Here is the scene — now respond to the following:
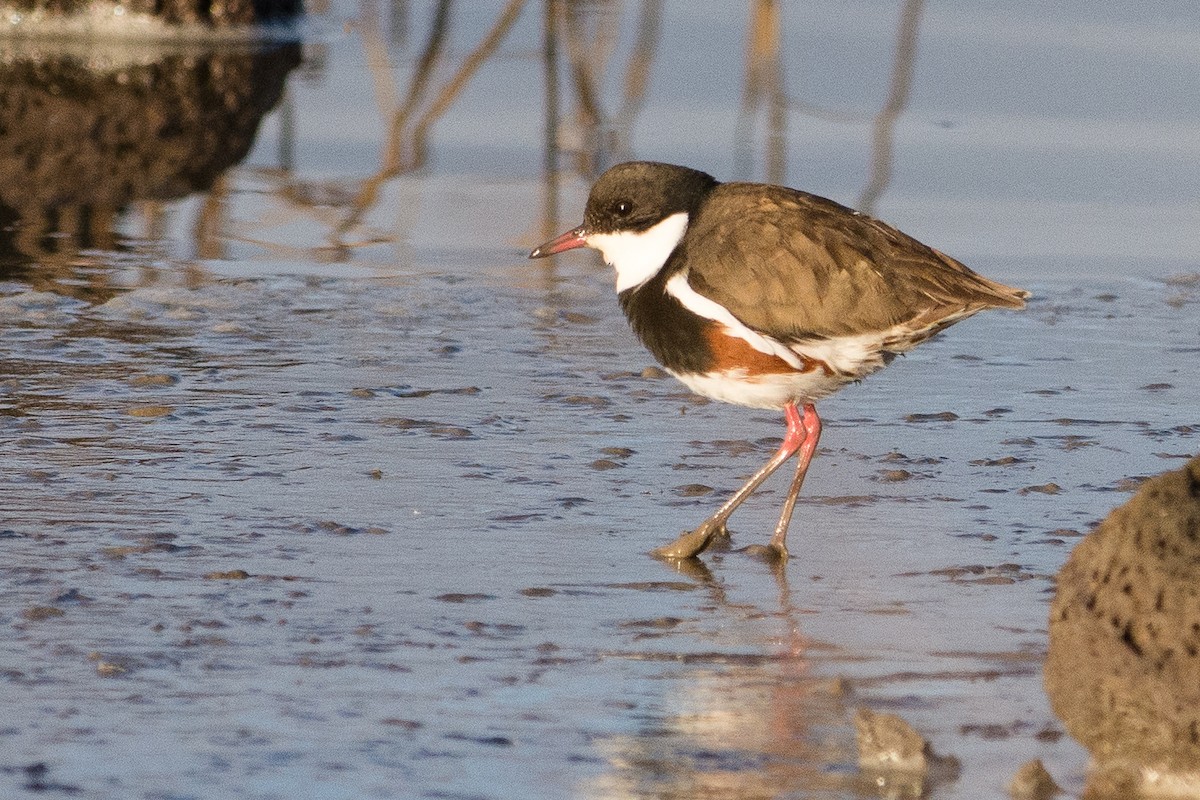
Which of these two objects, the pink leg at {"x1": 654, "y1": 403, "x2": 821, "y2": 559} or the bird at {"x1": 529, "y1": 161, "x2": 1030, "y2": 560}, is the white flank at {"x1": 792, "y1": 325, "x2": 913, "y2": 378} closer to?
the bird at {"x1": 529, "y1": 161, "x2": 1030, "y2": 560}

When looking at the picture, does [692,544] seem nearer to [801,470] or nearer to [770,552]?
[770,552]

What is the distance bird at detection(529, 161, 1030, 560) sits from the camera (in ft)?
18.8

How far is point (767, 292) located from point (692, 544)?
0.73m

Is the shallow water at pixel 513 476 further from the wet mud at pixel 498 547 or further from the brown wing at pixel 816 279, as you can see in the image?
the brown wing at pixel 816 279

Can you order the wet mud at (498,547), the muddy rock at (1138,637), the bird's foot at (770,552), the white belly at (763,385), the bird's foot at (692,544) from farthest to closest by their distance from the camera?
the white belly at (763,385) < the bird's foot at (770,552) < the bird's foot at (692,544) < the wet mud at (498,547) < the muddy rock at (1138,637)

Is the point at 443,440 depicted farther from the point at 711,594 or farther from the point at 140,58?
the point at 140,58

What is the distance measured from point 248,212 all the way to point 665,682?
5.86 meters

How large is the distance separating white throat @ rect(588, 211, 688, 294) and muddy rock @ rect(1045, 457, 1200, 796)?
2.06 meters

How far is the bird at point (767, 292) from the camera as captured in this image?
574cm

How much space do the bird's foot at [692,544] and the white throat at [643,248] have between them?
2.53 ft

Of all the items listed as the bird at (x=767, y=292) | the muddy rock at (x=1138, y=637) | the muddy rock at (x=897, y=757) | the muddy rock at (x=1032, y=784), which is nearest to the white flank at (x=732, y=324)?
the bird at (x=767, y=292)

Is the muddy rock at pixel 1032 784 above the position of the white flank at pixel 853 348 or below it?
below

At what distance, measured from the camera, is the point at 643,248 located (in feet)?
19.7

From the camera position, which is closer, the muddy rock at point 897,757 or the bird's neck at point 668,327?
the muddy rock at point 897,757
